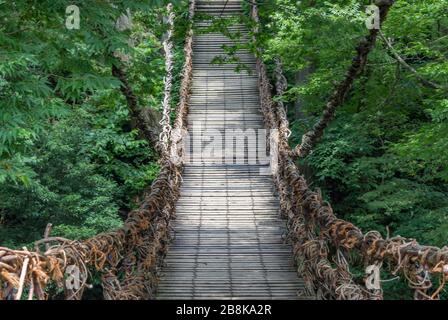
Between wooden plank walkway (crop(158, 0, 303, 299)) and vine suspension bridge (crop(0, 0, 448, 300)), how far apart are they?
11 mm

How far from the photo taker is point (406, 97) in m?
7.94

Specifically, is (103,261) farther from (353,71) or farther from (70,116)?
(70,116)

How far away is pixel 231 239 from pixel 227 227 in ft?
1.38

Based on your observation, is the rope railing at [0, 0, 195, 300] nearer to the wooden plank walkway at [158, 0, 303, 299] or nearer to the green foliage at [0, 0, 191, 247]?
the wooden plank walkway at [158, 0, 303, 299]

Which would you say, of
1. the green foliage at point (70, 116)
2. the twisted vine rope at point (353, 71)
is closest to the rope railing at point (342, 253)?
the twisted vine rope at point (353, 71)

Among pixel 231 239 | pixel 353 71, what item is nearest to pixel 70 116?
pixel 231 239

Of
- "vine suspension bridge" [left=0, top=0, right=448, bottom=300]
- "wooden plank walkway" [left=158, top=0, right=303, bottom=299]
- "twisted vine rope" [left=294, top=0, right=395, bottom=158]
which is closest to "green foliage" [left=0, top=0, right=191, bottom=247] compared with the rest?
"vine suspension bridge" [left=0, top=0, right=448, bottom=300]

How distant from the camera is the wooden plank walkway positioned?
5.01m

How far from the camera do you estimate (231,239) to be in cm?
623
